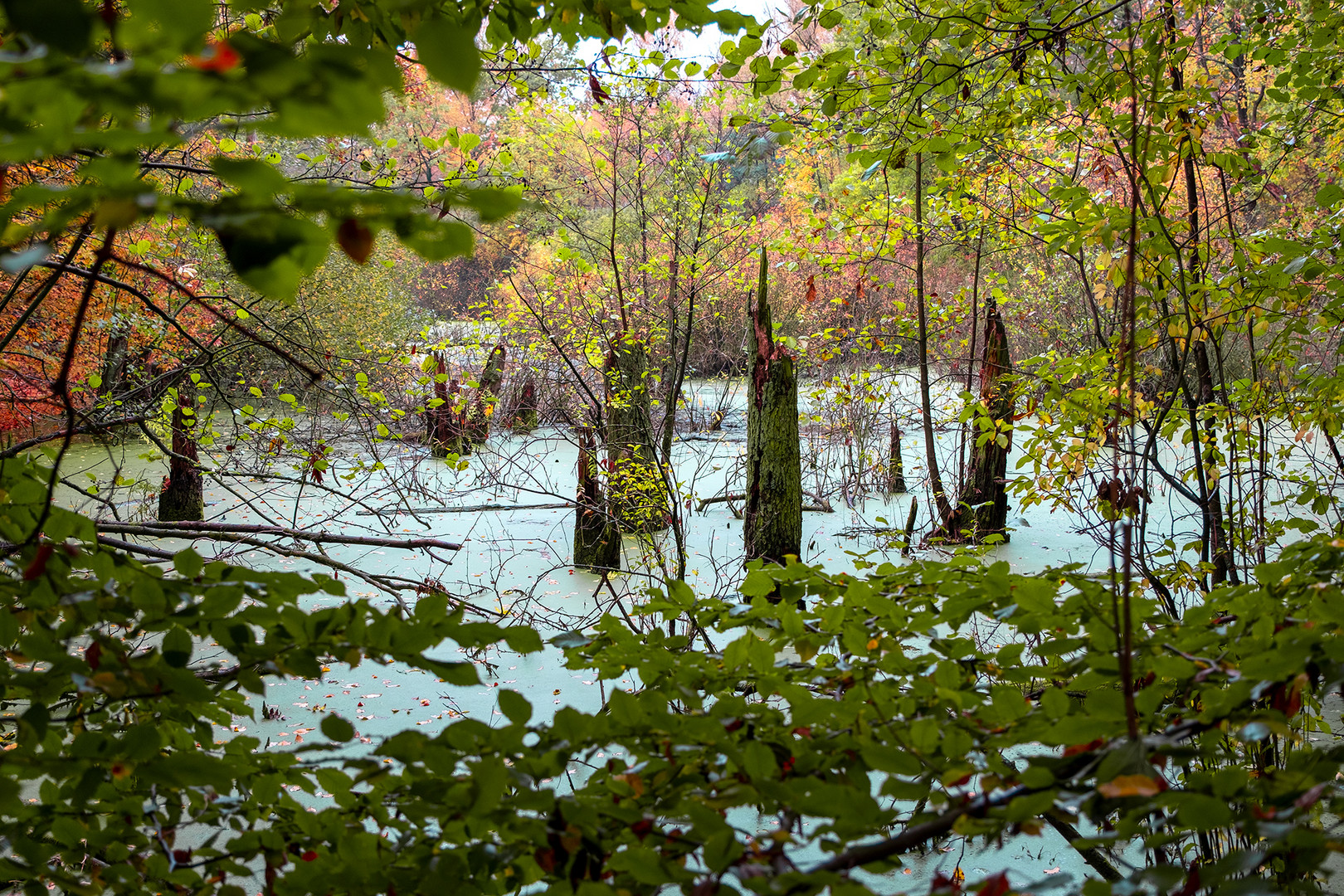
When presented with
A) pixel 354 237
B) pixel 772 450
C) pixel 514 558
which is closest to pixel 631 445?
pixel 772 450

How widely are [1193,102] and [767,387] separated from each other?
3.10m

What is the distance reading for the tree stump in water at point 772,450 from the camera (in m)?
5.34

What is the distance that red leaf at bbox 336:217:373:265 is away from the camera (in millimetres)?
574

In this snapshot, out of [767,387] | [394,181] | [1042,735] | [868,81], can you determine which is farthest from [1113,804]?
[767,387]

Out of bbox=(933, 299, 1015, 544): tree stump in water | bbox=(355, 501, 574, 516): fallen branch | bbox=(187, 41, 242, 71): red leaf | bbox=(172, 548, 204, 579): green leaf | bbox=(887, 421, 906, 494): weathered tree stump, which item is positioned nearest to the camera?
bbox=(187, 41, 242, 71): red leaf

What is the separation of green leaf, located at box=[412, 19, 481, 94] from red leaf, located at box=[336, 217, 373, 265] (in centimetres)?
11

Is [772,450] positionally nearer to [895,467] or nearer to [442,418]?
[442,418]

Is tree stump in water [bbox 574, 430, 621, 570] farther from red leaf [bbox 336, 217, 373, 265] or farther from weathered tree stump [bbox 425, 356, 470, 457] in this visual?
red leaf [bbox 336, 217, 373, 265]

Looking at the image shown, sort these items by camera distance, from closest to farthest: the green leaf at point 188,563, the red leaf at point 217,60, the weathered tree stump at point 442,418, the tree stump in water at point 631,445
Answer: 1. the red leaf at point 217,60
2. the green leaf at point 188,563
3. the weathered tree stump at point 442,418
4. the tree stump in water at point 631,445

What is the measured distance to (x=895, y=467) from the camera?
305 inches

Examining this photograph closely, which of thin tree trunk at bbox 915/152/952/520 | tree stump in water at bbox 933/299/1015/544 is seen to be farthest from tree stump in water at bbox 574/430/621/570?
tree stump in water at bbox 933/299/1015/544

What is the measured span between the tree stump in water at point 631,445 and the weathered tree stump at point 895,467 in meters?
2.87

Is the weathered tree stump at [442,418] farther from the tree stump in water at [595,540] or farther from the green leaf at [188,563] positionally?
the green leaf at [188,563]

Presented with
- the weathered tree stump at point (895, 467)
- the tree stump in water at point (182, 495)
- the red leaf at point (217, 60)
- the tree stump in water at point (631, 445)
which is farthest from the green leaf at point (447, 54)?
the weathered tree stump at point (895, 467)
